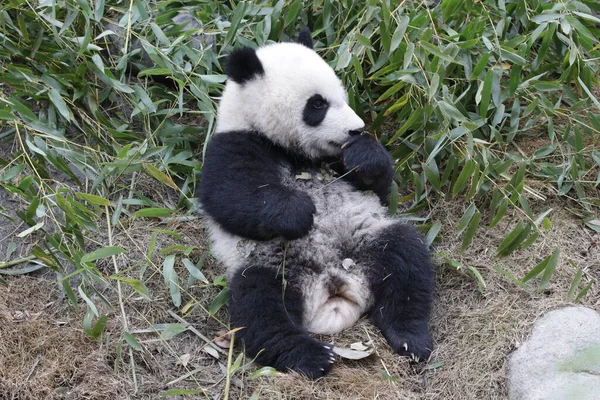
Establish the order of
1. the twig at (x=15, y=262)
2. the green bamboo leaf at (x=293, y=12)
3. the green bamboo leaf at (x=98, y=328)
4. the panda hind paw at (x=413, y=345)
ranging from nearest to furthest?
the green bamboo leaf at (x=98, y=328) < the panda hind paw at (x=413, y=345) < the twig at (x=15, y=262) < the green bamboo leaf at (x=293, y=12)

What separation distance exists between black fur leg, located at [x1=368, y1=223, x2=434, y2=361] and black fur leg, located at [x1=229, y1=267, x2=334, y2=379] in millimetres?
380

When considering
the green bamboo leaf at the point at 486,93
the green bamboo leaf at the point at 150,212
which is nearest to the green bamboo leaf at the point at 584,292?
the green bamboo leaf at the point at 486,93

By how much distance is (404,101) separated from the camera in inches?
167

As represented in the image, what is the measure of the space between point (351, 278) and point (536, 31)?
6.19 ft

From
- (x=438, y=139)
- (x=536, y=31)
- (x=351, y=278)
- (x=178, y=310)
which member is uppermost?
(x=536, y=31)

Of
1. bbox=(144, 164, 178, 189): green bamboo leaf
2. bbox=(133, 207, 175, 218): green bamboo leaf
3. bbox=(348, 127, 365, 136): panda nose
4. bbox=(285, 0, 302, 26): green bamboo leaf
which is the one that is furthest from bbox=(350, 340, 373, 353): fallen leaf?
bbox=(285, 0, 302, 26): green bamboo leaf

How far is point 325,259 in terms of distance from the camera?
3.87 m

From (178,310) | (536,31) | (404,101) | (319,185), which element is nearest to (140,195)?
(178,310)

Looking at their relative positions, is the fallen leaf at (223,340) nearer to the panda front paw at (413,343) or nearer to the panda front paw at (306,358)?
the panda front paw at (306,358)

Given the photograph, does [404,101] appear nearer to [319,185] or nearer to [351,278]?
[319,185]

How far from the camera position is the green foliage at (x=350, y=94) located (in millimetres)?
4051

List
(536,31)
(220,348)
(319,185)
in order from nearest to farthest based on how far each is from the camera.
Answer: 1. (220,348)
2. (319,185)
3. (536,31)

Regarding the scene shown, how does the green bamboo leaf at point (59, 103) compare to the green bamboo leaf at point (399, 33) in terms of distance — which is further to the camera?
the green bamboo leaf at point (59, 103)

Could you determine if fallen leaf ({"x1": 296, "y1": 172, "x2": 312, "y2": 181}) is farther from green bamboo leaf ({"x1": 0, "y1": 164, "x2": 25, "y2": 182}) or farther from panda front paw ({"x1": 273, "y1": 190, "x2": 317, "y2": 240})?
green bamboo leaf ({"x1": 0, "y1": 164, "x2": 25, "y2": 182})
